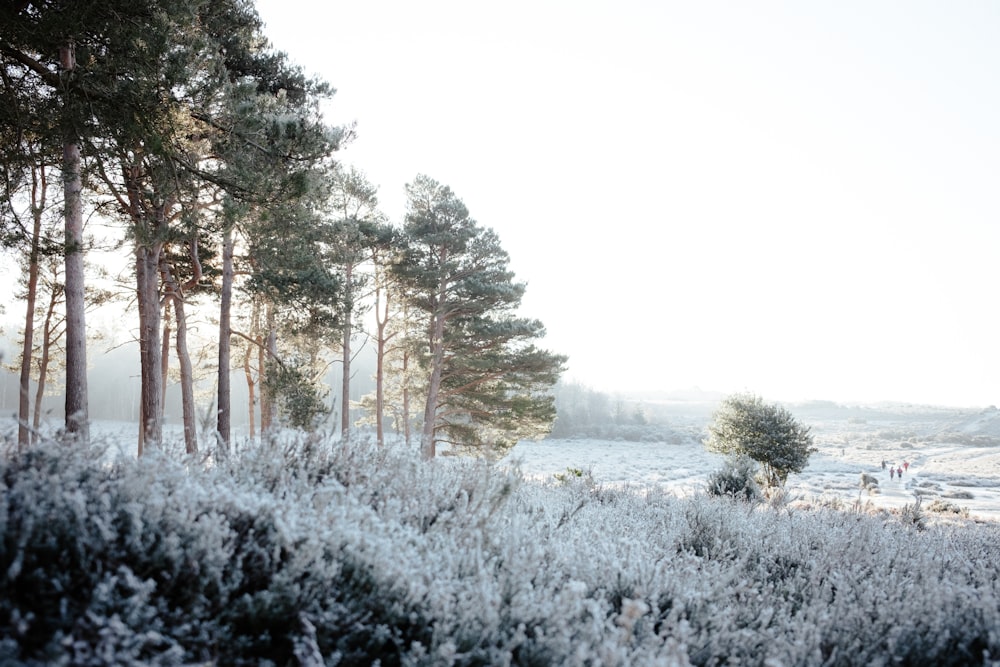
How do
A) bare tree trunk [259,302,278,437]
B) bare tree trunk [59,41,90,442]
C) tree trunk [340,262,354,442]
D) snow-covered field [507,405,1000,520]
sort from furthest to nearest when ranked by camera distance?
snow-covered field [507,405,1000,520] < tree trunk [340,262,354,442] < bare tree trunk [259,302,278,437] < bare tree trunk [59,41,90,442]

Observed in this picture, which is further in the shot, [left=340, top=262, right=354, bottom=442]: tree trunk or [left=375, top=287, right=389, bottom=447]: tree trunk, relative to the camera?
[left=375, top=287, right=389, bottom=447]: tree trunk

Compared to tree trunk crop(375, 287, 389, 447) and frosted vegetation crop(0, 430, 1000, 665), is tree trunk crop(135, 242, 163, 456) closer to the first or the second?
frosted vegetation crop(0, 430, 1000, 665)

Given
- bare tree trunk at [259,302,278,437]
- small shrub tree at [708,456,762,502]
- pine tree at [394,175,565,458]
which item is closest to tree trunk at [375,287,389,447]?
pine tree at [394,175,565,458]

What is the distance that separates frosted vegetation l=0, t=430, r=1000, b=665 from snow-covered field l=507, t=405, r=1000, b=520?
1516 mm

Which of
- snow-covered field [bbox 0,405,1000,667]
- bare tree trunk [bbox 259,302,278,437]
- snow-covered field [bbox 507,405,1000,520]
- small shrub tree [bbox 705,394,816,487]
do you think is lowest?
snow-covered field [bbox 507,405,1000,520]

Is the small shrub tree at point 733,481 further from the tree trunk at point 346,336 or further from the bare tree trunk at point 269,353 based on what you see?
the bare tree trunk at point 269,353

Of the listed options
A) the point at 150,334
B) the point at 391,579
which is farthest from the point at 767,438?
the point at 391,579

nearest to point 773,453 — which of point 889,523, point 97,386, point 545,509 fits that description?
point 889,523

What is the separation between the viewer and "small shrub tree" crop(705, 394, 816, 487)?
2083 centimetres

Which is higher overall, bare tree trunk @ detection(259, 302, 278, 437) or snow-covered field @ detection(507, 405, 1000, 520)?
bare tree trunk @ detection(259, 302, 278, 437)

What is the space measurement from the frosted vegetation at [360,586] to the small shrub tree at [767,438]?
18920 mm

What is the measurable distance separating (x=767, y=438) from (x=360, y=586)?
2234 cm

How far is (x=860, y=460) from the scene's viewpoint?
46.3 m

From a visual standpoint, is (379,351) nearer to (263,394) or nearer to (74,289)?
(263,394)
